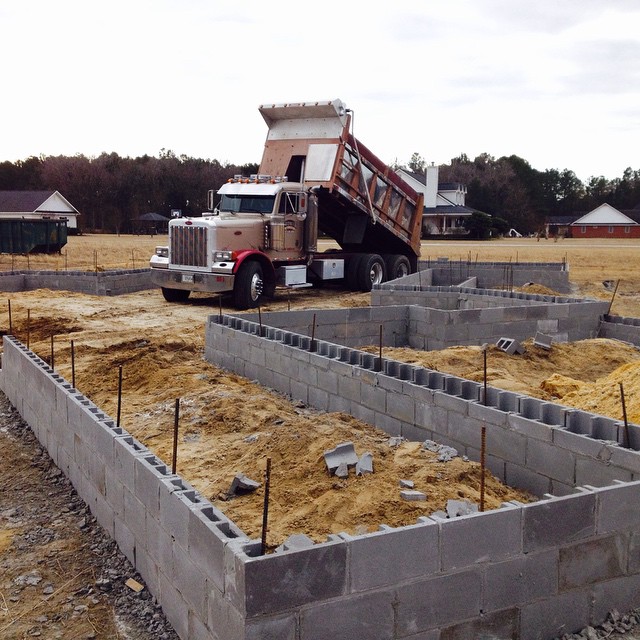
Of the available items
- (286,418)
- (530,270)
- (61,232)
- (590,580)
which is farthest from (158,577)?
(61,232)

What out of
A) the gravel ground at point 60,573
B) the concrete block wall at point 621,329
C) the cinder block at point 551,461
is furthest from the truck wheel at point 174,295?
the cinder block at point 551,461

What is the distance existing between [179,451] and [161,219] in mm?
47956

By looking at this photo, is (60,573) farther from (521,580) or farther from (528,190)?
(528,190)

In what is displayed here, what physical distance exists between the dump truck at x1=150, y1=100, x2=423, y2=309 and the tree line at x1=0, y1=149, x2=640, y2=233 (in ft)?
108

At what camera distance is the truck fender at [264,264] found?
15.1 meters

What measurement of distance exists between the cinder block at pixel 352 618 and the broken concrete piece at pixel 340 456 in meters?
2.24

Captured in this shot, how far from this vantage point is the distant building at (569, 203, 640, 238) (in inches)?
2562

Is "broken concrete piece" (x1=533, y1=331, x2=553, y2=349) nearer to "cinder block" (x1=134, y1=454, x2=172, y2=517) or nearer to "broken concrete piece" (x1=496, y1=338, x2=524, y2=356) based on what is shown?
"broken concrete piece" (x1=496, y1=338, x2=524, y2=356)

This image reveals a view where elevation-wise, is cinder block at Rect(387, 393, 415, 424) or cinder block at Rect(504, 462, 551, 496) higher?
cinder block at Rect(387, 393, 415, 424)

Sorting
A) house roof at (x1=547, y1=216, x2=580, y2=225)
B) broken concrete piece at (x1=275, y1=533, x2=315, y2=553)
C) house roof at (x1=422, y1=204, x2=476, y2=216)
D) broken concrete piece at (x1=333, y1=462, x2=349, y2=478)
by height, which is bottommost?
broken concrete piece at (x1=333, y1=462, x2=349, y2=478)

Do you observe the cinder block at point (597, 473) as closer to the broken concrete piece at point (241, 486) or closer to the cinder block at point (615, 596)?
the cinder block at point (615, 596)

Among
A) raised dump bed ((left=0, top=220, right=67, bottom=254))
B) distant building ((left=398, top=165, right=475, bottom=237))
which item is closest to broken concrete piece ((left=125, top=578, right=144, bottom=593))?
raised dump bed ((left=0, top=220, right=67, bottom=254))

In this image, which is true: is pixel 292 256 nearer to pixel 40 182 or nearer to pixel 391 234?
pixel 391 234

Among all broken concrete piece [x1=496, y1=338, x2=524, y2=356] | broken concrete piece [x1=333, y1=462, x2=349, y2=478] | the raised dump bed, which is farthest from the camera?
the raised dump bed
